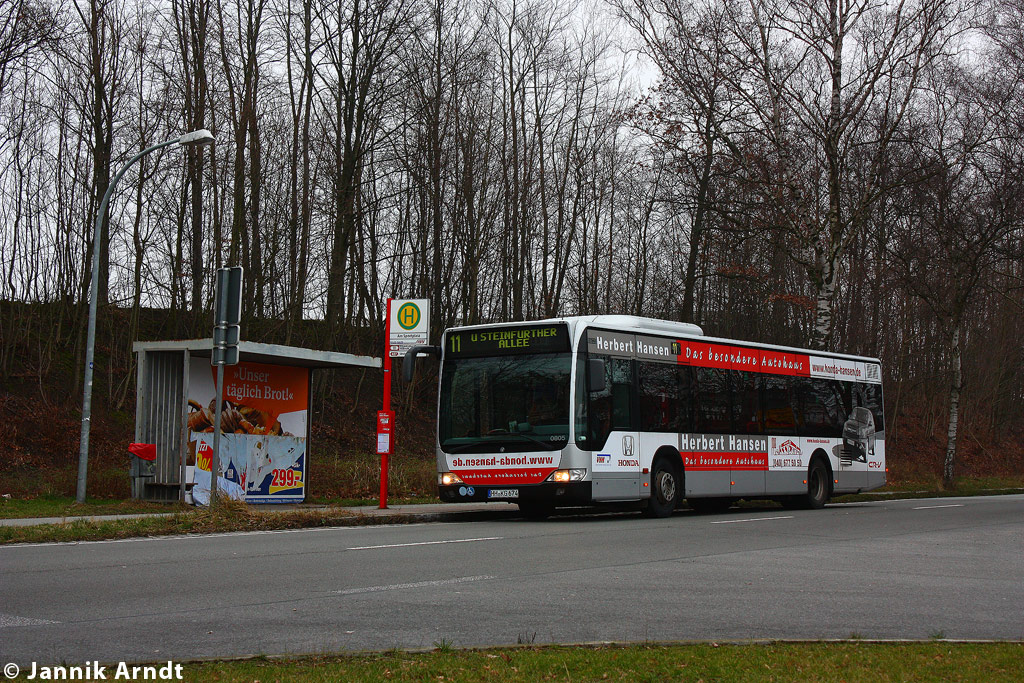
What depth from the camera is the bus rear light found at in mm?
16875

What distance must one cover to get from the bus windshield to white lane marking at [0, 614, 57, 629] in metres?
10.6

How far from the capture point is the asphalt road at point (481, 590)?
6.95 meters

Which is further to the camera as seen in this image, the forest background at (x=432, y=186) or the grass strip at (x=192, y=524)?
the forest background at (x=432, y=186)

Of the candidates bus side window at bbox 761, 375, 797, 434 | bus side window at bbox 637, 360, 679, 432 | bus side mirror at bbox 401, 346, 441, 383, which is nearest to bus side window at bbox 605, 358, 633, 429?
bus side window at bbox 637, 360, 679, 432

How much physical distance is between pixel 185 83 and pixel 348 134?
663 cm

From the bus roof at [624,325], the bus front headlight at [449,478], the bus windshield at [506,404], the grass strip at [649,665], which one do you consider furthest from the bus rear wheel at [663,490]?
the grass strip at [649,665]

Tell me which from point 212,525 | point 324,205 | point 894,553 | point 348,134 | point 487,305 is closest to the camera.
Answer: point 894,553

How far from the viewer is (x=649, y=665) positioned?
5.95 meters

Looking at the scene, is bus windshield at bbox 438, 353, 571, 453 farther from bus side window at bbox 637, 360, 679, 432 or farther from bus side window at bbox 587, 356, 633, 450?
bus side window at bbox 637, 360, 679, 432

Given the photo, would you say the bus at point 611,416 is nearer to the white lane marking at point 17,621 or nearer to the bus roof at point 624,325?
the bus roof at point 624,325

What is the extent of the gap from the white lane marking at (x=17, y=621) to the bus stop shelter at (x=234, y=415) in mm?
10639

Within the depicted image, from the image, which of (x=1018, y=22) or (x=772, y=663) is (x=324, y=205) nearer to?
(x=1018, y=22)

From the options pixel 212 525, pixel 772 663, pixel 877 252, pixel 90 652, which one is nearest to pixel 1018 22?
pixel 877 252

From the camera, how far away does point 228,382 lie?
19562 millimetres
